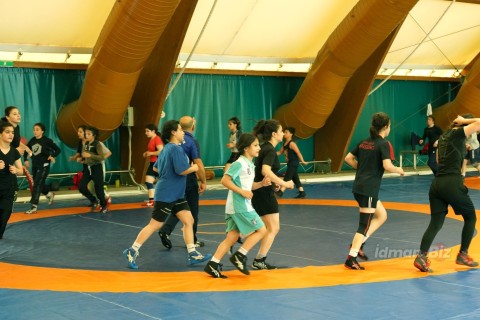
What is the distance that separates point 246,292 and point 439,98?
22.5m

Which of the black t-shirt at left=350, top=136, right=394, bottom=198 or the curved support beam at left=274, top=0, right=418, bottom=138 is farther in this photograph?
the curved support beam at left=274, top=0, right=418, bottom=138

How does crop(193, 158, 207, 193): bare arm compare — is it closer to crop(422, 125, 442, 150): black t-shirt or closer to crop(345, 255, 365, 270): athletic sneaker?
crop(345, 255, 365, 270): athletic sneaker

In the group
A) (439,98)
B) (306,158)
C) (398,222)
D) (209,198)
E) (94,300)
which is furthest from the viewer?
(439,98)

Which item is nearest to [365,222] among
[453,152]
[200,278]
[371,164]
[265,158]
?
[371,164]

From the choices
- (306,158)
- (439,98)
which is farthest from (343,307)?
(439,98)

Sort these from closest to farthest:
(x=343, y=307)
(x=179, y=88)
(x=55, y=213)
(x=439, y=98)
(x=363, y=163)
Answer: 1. (x=343, y=307)
2. (x=363, y=163)
3. (x=55, y=213)
4. (x=179, y=88)
5. (x=439, y=98)

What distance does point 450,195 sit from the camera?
27.6ft

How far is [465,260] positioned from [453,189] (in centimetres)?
85

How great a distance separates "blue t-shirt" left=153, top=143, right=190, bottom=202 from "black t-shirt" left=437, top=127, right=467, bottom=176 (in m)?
3.07

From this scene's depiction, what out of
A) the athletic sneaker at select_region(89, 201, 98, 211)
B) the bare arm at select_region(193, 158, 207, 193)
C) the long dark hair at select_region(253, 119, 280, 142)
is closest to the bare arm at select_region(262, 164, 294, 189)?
the long dark hair at select_region(253, 119, 280, 142)

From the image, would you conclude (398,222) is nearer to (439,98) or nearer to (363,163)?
(363,163)

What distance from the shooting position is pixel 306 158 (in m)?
24.7

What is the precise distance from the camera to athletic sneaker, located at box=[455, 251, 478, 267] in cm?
847

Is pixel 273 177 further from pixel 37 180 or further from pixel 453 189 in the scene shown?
pixel 37 180
